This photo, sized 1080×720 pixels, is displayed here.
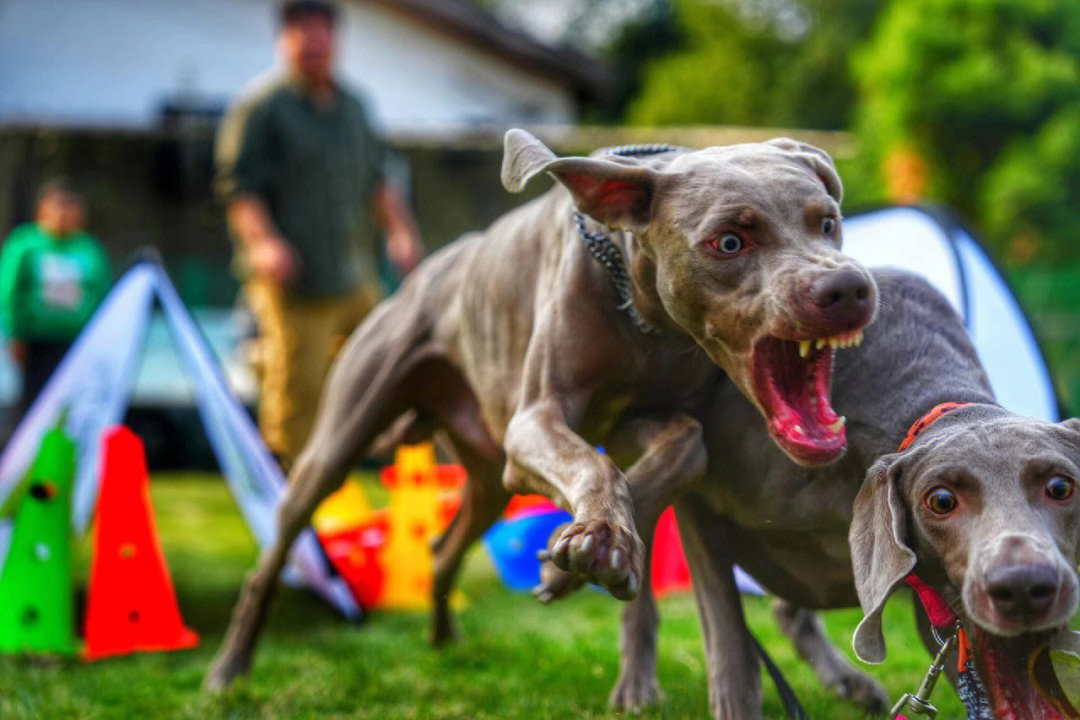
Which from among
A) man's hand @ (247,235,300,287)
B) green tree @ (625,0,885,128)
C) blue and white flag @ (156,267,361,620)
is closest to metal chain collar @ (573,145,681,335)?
blue and white flag @ (156,267,361,620)

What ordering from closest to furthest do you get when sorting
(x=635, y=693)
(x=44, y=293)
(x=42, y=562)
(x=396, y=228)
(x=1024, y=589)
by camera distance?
(x=1024, y=589)
(x=635, y=693)
(x=42, y=562)
(x=396, y=228)
(x=44, y=293)

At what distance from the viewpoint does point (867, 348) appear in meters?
3.13

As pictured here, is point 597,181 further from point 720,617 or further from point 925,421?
point 720,617

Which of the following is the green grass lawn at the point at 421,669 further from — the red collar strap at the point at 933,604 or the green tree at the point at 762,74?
the green tree at the point at 762,74

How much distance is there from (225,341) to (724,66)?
71.8 feet

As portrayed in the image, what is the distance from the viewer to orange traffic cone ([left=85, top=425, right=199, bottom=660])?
4.55 metres

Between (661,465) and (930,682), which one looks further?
(661,465)

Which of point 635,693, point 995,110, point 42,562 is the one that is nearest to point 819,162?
point 635,693

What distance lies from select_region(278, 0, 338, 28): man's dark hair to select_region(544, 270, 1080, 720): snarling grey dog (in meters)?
3.92

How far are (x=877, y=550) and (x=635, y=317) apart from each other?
2.99 feet

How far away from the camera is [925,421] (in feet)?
9.21

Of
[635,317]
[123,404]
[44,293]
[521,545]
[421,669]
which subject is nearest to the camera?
[635,317]

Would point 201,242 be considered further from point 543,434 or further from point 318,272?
point 543,434

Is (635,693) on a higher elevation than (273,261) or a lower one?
lower
